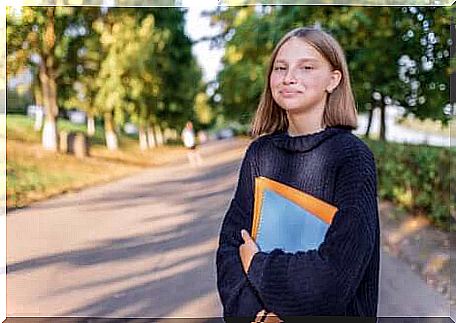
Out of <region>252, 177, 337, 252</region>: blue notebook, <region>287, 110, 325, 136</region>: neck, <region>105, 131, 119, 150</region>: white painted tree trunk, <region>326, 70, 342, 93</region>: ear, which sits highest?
<region>326, 70, 342, 93</region>: ear

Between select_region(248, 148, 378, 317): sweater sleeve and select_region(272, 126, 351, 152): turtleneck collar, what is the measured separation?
126 millimetres

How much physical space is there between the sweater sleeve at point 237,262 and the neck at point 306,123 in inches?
7.8

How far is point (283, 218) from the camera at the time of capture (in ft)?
7.05

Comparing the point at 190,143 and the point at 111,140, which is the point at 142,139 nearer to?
the point at 111,140

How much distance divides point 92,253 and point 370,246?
1947mm

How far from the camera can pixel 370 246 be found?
1836 mm

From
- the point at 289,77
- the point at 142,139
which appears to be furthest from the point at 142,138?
the point at 289,77

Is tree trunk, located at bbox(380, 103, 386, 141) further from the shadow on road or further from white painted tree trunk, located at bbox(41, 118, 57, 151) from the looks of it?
white painted tree trunk, located at bbox(41, 118, 57, 151)

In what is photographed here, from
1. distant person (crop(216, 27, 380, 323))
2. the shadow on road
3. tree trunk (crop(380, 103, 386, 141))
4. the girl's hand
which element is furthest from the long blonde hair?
tree trunk (crop(380, 103, 386, 141))

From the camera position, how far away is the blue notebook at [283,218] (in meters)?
2.08

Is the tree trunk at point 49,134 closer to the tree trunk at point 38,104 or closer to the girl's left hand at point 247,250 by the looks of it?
the tree trunk at point 38,104

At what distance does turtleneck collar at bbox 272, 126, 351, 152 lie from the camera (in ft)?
6.65

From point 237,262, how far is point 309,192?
0.31 metres

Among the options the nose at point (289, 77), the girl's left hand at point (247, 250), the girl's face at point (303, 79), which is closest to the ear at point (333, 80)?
the girl's face at point (303, 79)
